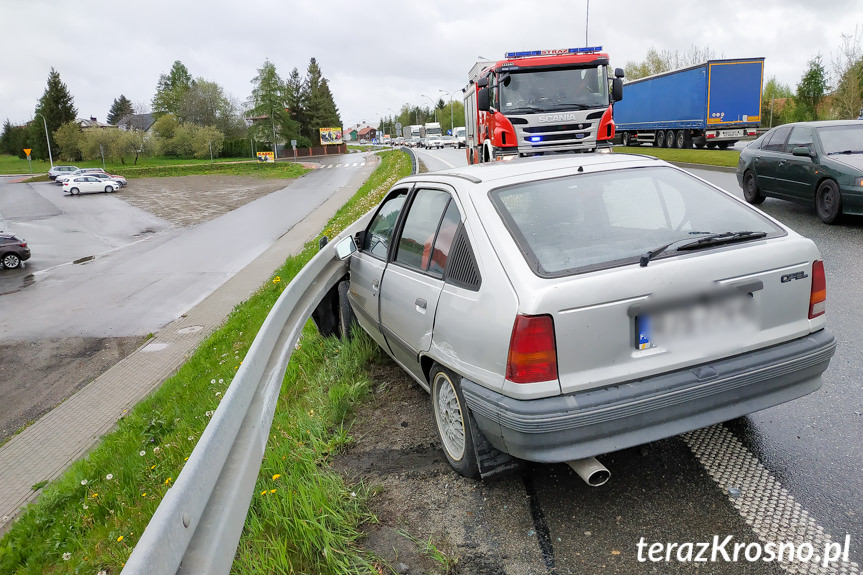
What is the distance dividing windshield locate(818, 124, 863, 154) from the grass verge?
7887 mm

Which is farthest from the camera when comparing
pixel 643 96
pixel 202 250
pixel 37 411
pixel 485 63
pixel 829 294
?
pixel 643 96

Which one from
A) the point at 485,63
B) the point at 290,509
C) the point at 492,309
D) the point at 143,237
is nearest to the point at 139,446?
the point at 290,509

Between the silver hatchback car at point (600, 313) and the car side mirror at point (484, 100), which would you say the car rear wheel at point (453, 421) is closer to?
the silver hatchback car at point (600, 313)

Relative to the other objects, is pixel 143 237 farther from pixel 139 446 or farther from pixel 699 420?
pixel 699 420

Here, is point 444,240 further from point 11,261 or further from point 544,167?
point 11,261

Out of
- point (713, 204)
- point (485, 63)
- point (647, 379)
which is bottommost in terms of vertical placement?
point (647, 379)

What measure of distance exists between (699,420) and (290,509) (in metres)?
1.97

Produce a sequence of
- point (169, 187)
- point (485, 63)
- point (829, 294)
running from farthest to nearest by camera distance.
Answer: point (169, 187), point (485, 63), point (829, 294)

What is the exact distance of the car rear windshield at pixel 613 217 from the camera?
123 inches

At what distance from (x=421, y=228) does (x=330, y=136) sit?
350 ft

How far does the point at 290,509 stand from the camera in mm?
3172

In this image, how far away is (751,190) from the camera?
453 inches

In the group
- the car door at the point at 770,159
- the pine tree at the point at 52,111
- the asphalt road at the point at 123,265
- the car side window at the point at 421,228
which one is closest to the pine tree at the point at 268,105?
the pine tree at the point at 52,111
